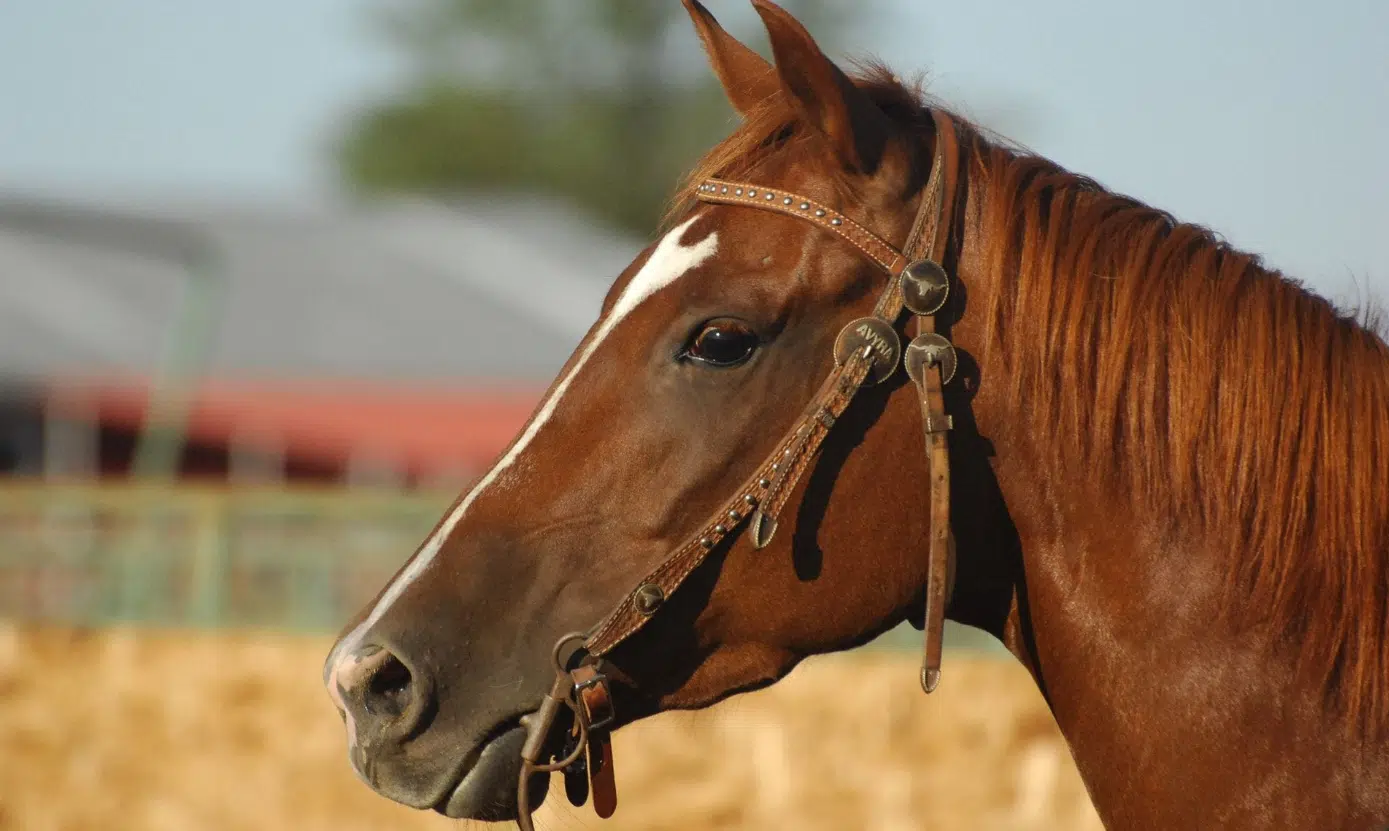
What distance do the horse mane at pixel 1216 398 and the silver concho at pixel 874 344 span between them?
6.2 inches

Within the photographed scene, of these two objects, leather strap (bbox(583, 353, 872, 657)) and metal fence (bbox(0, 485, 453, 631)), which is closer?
leather strap (bbox(583, 353, 872, 657))

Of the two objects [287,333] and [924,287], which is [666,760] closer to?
[924,287]

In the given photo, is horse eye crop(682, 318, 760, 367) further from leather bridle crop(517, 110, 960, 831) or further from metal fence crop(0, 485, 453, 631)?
metal fence crop(0, 485, 453, 631)

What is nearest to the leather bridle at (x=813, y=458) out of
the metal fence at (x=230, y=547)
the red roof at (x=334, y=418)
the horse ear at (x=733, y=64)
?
A: the horse ear at (x=733, y=64)

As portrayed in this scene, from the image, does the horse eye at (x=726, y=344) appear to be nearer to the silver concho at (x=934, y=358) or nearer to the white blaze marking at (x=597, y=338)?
the white blaze marking at (x=597, y=338)

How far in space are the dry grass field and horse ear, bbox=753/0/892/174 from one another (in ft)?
15.6

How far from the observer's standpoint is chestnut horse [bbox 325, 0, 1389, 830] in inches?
87.9

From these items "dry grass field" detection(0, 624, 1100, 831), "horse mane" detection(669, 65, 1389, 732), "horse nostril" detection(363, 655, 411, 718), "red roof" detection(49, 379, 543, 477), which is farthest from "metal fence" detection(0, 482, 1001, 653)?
"red roof" detection(49, 379, 543, 477)

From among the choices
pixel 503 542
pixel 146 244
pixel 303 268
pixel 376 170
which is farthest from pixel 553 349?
pixel 503 542

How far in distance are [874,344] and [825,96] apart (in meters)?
0.40

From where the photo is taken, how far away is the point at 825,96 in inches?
91.4

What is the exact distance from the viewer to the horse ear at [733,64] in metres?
2.72

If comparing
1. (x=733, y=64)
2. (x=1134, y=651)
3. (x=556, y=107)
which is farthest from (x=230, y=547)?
(x=556, y=107)

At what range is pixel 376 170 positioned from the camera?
44.9 metres
